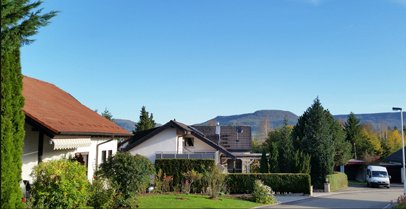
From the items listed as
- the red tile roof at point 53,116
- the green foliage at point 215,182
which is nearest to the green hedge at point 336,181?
the green foliage at point 215,182

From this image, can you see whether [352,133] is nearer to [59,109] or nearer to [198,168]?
[198,168]

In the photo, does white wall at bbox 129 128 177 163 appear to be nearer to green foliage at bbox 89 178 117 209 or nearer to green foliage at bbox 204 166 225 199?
green foliage at bbox 204 166 225 199

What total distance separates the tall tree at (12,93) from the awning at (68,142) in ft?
11.5

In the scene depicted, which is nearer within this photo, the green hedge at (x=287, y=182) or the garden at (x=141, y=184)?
the garden at (x=141, y=184)

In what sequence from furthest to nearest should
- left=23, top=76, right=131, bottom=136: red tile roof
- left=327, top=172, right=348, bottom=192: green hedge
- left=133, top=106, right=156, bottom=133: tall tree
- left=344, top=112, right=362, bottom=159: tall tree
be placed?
left=344, top=112, right=362, bottom=159: tall tree
left=133, top=106, right=156, bottom=133: tall tree
left=327, top=172, right=348, bottom=192: green hedge
left=23, top=76, right=131, bottom=136: red tile roof

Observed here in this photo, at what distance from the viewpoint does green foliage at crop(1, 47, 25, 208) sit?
37.8ft

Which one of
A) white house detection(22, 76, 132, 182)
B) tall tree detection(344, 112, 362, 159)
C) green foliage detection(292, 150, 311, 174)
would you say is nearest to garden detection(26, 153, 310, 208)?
white house detection(22, 76, 132, 182)

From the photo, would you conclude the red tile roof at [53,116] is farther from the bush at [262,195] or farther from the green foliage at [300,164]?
the green foliage at [300,164]

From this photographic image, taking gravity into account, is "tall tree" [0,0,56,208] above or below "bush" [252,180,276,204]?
above

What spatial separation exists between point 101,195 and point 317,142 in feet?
91.2

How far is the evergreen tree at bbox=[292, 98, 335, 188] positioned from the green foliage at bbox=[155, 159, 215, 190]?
13.9 metres

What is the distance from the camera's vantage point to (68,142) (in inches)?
669

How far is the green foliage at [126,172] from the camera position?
18531 millimetres

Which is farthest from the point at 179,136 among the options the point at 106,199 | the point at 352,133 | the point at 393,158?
the point at 352,133
